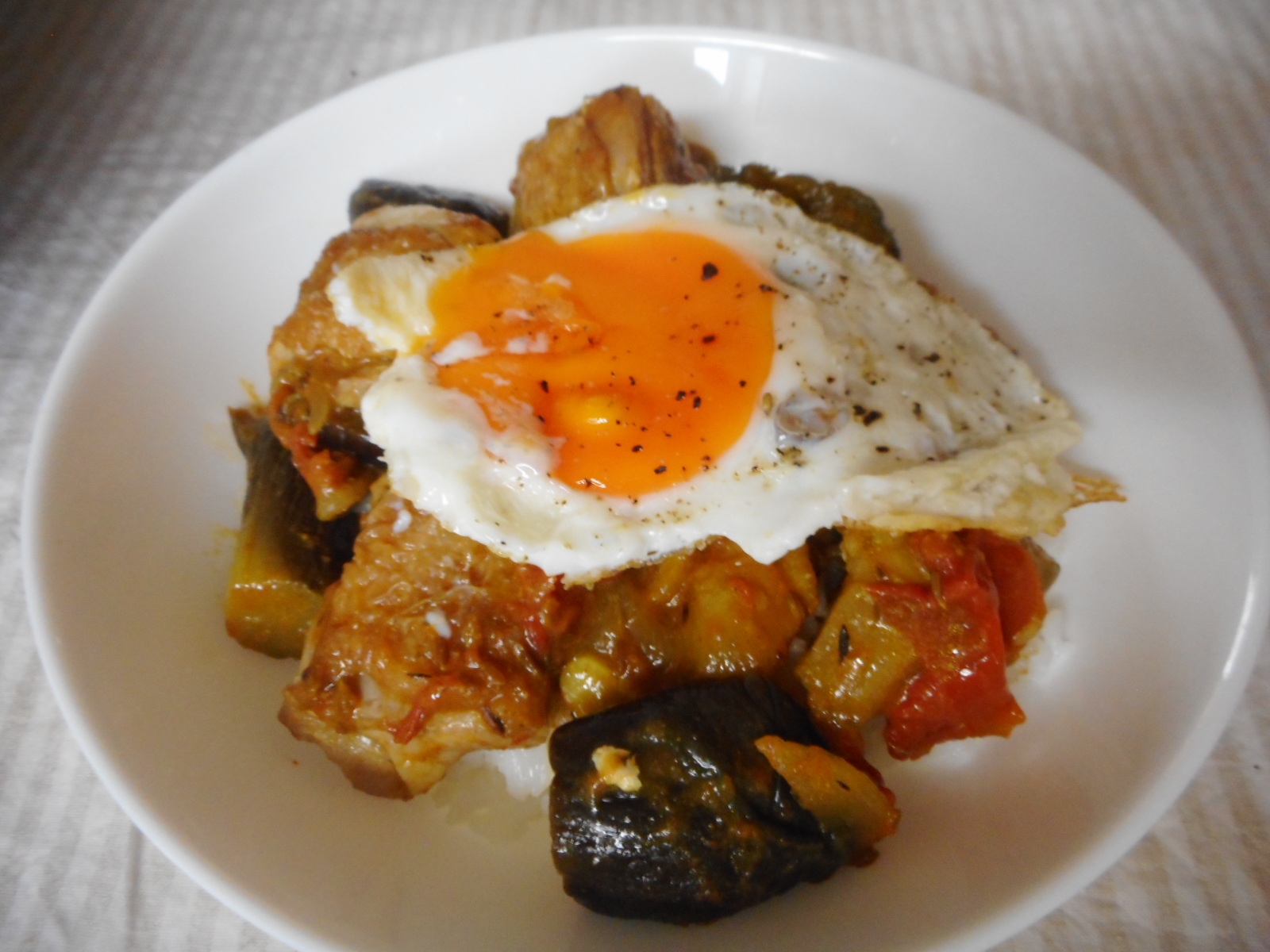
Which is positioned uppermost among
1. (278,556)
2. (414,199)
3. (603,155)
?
(603,155)

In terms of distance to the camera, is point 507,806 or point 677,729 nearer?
point 677,729

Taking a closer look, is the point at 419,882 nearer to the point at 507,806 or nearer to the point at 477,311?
the point at 507,806

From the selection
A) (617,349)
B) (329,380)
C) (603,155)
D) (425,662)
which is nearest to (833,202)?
(603,155)

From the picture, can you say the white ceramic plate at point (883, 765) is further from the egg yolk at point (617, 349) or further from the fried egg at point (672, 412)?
the egg yolk at point (617, 349)

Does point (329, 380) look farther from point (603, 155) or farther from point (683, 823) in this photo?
point (683, 823)

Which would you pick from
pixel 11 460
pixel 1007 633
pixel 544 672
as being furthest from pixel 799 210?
pixel 11 460

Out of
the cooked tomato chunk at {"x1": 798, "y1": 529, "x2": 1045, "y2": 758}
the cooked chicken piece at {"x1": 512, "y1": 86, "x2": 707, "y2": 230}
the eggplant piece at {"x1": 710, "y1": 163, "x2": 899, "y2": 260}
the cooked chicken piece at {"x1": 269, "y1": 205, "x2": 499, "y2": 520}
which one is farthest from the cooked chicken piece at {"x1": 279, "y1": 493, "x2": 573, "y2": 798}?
the eggplant piece at {"x1": 710, "y1": 163, "x2": 899, "y2": 260}

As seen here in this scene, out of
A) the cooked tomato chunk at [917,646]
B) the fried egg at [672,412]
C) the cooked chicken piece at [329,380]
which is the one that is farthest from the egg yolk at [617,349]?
the cooked tomato chunk at [917,646]
